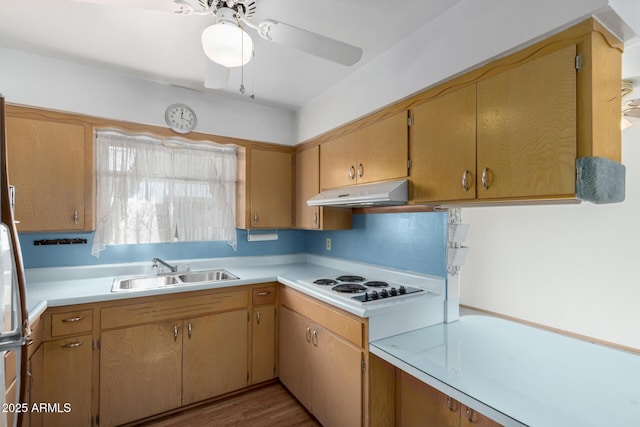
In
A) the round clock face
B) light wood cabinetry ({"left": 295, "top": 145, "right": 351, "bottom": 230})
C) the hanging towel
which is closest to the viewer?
the hanging towel

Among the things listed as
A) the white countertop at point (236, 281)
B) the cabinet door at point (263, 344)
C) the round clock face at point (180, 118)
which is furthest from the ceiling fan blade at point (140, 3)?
the cabinet door at point (263, 344)

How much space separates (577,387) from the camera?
112cm

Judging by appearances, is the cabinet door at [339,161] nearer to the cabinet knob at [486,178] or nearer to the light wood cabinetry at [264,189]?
the light wood cabinetry at [264,189]

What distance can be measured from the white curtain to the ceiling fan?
1.51 metres

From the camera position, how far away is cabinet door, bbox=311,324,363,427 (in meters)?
1.72

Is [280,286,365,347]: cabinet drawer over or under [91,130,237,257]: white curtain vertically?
under

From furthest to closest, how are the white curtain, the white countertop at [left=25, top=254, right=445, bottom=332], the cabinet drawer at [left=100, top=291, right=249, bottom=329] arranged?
the white curtain → the cabinet drawer at [left=100, top=291, right=249, bottom=329] → the white countertop at [left=25, top=254, right=445, bottom=332]

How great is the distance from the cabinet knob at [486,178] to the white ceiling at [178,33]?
87 cm

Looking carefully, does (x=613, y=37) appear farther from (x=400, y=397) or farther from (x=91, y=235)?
(x=91, y=235)

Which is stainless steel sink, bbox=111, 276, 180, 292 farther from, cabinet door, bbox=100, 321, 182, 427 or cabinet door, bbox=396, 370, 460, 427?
cabinet door, bbox=396, 370, 460, 427

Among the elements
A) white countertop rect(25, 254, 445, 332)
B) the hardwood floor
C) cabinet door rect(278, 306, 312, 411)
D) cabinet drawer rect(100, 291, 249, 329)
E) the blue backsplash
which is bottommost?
the hardwood floor

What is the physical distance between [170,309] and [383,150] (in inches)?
74.8

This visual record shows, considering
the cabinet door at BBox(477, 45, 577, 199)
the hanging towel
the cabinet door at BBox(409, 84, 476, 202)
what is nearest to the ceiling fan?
the cabinet door at BBox(409, 84, 476, 202)

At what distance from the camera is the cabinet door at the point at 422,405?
1.41 metres
